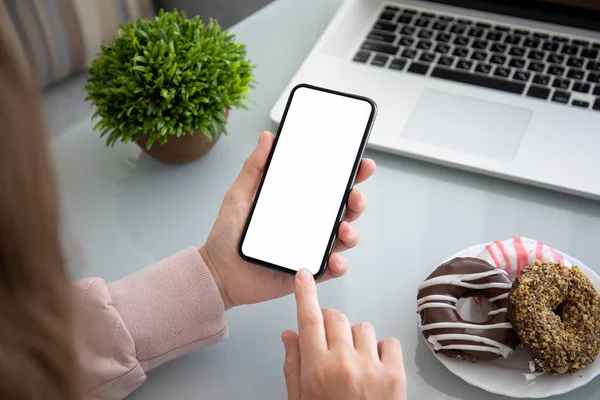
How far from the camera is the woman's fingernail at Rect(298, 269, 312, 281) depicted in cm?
55

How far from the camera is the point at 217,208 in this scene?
0.75 metres

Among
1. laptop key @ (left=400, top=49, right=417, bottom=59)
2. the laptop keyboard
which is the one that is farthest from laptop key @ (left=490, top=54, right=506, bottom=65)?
laptop key @ (left=400, top=49, right=417, bottom=59)

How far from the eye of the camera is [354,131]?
0.62 meters

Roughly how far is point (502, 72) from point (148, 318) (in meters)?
0.56

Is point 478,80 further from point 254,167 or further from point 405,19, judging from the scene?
point 254,167

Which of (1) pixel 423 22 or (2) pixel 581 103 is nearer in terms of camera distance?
(2) pixel 581 103

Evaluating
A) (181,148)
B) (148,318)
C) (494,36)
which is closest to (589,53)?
(494,36)

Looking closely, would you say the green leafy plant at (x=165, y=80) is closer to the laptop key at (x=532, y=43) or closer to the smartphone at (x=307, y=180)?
the smartphone at (x=307, y=180)

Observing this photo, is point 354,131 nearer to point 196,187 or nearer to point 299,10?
point 196,187

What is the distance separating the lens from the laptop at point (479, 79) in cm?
76

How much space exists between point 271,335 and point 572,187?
37 cm

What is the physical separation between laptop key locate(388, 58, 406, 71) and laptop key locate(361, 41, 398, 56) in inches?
0.6

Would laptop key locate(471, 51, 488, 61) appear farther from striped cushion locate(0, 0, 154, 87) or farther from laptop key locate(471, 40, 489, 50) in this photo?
striped cushion locate(0, 0, 154, 87)

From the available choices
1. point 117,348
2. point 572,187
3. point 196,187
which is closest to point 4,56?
point 117,348
